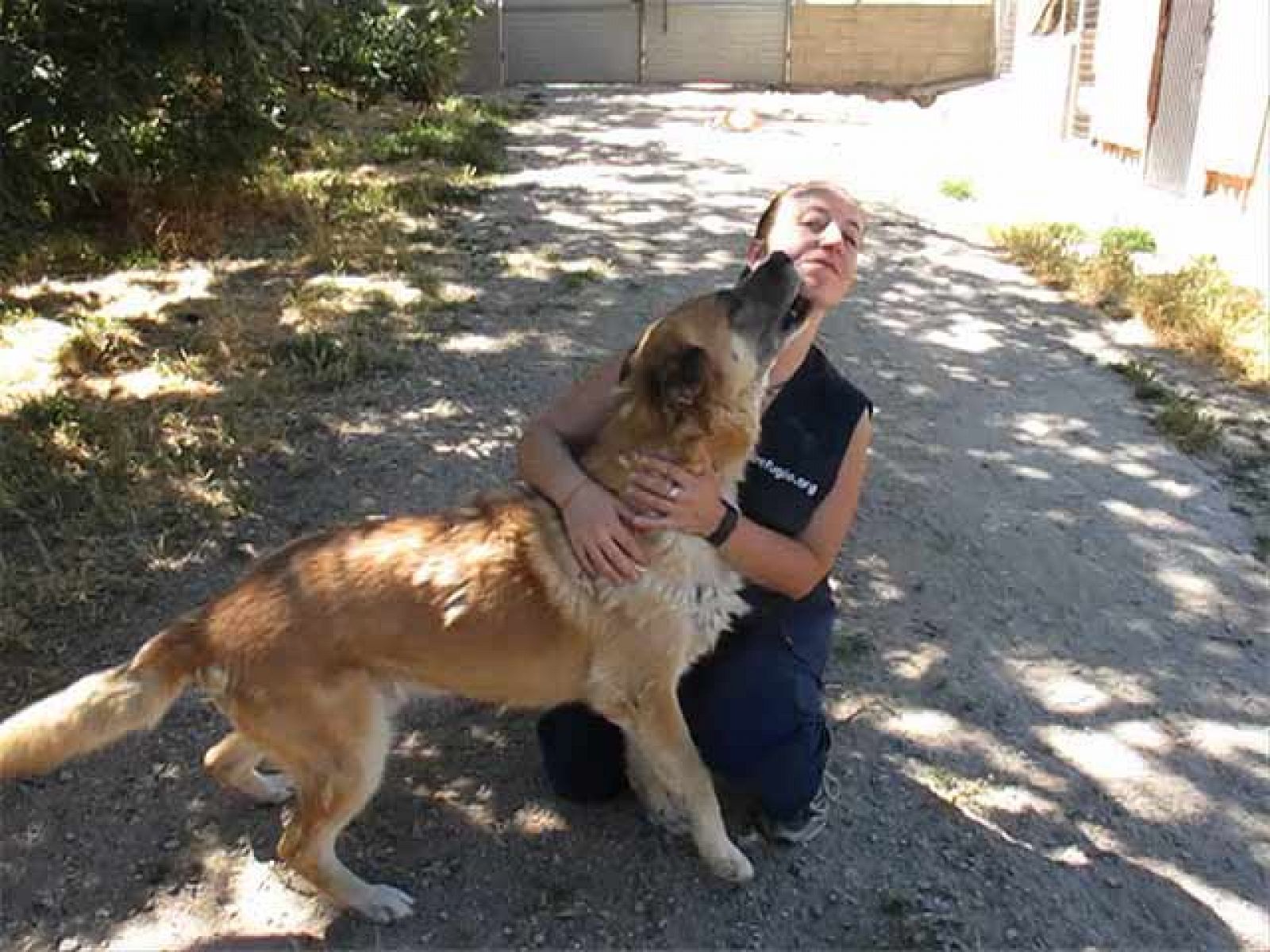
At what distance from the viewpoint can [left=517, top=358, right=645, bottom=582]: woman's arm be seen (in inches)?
105

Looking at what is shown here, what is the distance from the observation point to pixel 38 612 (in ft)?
12.6

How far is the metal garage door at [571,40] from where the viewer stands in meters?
21.0

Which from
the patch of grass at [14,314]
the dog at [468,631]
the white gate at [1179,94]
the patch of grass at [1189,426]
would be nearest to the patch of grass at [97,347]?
the patch of grass at [14,314]

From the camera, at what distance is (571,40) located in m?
21.2

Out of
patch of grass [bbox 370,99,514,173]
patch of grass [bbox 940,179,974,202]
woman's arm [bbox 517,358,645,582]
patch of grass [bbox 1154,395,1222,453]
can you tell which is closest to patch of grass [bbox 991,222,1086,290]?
patch of grass [bbox 940,179,974,202]

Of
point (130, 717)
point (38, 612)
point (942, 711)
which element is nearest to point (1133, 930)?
point (942, 711)

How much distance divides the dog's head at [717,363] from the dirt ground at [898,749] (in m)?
1.18

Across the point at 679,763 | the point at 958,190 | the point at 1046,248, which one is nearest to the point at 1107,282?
the point at 1046,248

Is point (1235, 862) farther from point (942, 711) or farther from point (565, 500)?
point (565, 500)

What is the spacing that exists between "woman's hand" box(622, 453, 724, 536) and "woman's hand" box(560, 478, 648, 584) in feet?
0.14

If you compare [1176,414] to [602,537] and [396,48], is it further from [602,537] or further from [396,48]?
[396,48]

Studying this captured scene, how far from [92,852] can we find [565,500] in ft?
5.37

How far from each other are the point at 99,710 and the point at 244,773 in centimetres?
66

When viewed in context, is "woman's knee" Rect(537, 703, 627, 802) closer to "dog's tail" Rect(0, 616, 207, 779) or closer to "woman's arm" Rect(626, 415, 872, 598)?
"woman's arm" Rect(626, 415, 872, 598)
